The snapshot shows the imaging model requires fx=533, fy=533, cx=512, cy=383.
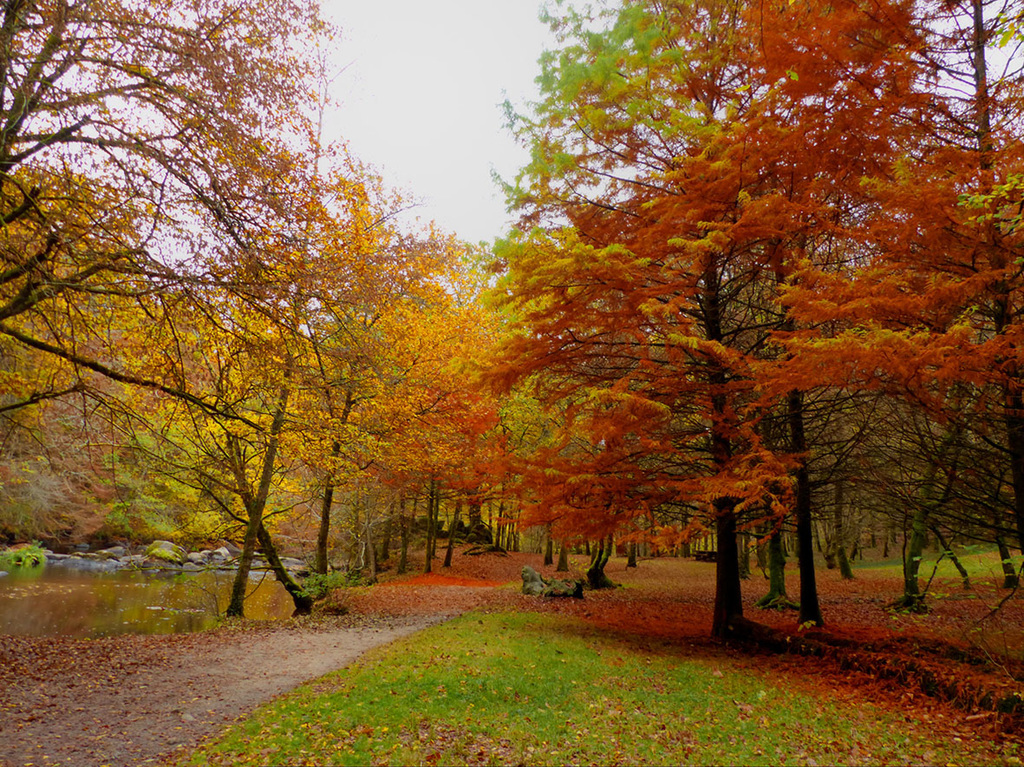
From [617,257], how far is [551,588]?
38.0ft

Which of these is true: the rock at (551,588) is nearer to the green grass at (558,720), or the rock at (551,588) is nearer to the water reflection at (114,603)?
the water reflection at (114,603)

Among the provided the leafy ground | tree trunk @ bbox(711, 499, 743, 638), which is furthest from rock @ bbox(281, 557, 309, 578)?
tree trunk @ bbox(711, 499, 743, 638)

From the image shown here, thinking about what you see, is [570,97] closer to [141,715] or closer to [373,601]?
[141,715]

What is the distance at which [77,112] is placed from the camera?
4781 mm

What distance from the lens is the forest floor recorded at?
5.70 meters

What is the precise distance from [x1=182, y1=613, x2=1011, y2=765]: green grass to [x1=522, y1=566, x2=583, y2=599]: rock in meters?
7.72

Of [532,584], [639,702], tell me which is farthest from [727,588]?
[532,584]

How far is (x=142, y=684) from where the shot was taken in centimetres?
715

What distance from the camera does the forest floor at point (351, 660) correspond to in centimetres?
570

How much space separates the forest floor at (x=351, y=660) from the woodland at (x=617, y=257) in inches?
45.5

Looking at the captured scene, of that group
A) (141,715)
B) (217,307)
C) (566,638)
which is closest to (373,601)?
(566,638)

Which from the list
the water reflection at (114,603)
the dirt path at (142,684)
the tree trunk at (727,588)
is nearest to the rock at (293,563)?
the water reflection at (114,603)

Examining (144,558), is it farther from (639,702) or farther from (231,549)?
(639,702)

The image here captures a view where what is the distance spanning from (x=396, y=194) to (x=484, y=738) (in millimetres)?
15184
